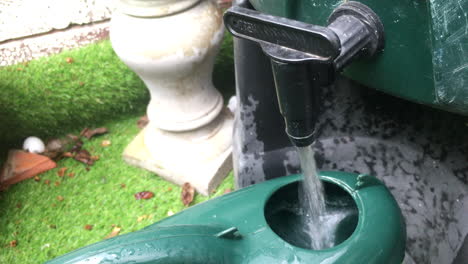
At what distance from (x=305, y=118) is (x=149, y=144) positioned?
3.76 ft

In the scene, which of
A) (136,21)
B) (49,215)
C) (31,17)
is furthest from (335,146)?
(31,17)

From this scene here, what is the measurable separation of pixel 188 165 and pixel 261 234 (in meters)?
0.89

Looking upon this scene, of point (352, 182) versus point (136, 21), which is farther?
point (136, 21)

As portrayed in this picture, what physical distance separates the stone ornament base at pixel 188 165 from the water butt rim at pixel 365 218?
2.42 ft

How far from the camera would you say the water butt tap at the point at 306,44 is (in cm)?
58

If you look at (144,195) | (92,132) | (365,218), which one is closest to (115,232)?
(144,195)

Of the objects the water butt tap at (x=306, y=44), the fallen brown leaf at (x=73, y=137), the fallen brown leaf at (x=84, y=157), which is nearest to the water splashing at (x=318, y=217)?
the water butt tap at (x=306, y=44)

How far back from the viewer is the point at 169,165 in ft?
5.57

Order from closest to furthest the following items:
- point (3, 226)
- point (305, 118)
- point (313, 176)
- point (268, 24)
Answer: point (268, 24) → point (305, 118) → point (313, 176) → point (3, 226)

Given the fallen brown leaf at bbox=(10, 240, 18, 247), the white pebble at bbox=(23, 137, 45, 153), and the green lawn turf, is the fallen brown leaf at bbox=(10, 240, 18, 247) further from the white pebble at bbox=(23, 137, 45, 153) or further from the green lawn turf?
the white pebble at bbox=(23, 137, 45, 153)

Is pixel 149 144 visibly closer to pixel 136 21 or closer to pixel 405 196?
pixel 136 21

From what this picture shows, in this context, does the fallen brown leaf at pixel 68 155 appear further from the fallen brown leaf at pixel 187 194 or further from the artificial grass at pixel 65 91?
the fallen brown leaf at pixel 187 194

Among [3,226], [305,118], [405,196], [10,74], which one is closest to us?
[305,118]

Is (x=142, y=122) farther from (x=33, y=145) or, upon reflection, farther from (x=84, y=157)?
(x=33, y=145)
